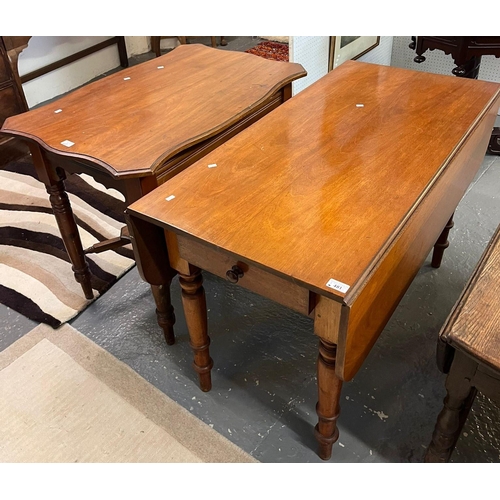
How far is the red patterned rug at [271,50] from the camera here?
402 cm

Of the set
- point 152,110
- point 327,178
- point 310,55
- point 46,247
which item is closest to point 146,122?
point 152,110

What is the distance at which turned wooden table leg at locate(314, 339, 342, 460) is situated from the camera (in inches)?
43.9

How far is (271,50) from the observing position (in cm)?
417

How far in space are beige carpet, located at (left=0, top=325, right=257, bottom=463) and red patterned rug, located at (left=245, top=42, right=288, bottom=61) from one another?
3045mm

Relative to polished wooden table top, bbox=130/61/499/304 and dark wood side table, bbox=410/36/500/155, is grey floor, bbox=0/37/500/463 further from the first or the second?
dark wood side table, bbox=410/36/500/155

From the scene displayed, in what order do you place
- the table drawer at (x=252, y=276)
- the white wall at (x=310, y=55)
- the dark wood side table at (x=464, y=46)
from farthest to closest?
the white wall at (x=310, y=55) → the dark wood side table at (x=464, y=46) → the table drawer at (x=252, y=276)

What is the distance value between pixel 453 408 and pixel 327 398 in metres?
0.28

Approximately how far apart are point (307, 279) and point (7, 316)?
1.39 m

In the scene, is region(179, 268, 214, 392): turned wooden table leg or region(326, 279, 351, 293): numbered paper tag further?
region(179, 268, 214, 392): turned wooden table leg

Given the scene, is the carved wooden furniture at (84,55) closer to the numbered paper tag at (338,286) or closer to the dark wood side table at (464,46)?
the dark wood side table at (464,46)

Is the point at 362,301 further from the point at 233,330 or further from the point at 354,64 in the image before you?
the point at 354,64

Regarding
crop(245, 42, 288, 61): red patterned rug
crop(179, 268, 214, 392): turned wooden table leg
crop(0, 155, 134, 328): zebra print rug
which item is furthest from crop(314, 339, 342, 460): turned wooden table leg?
crop(245, 42, 288, 61): red patterned rug

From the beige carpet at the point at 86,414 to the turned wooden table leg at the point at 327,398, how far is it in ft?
0.67

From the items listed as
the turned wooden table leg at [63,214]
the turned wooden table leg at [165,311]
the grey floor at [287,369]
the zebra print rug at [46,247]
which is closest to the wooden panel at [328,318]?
the grey floor at [287,369]
